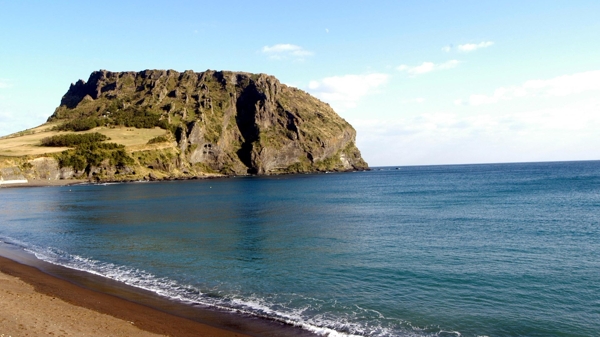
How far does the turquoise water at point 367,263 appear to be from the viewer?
62.3 feet

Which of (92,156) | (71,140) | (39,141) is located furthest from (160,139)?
(39,141)

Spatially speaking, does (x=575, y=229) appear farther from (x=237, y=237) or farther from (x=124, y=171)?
(x=124, y=171)

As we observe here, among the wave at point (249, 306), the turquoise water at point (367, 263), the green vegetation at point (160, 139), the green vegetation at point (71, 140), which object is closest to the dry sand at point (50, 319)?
the wave at point (249, 306)

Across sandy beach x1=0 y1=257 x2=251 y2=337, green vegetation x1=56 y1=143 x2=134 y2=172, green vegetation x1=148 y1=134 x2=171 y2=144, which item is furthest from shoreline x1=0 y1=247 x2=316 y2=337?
green vegetation x1=148 y1=134 x2=171 y2=144

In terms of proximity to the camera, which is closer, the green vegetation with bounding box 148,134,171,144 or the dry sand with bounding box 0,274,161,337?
the dry sand with bounding box 0,274,161,337

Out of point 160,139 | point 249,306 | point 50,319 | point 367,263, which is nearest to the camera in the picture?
point 50,319

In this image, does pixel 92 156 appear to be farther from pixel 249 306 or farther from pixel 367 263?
pixel 249 306

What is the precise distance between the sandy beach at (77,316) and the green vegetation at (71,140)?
168m

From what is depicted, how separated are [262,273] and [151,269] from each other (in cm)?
778

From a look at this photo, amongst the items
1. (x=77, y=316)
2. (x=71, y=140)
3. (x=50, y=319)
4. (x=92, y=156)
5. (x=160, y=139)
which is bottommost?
(x=77, y=316)

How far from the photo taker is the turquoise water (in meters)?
19.0

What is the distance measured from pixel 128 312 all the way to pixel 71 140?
17790cm

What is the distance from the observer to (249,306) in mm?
20531

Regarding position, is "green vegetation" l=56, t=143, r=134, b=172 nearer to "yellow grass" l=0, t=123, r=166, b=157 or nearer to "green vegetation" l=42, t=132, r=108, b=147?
"green vegetation" l=42, t=132, r=108, b=147
